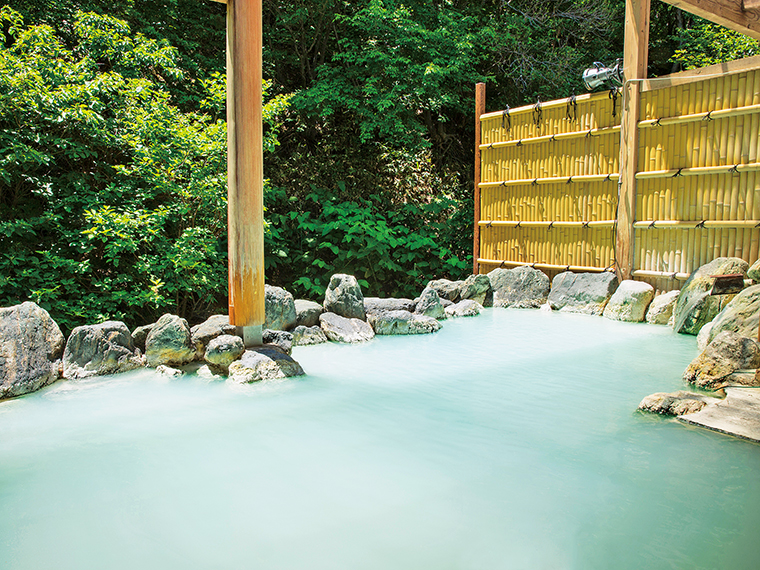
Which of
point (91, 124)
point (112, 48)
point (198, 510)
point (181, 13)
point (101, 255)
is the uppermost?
point (181, 13)

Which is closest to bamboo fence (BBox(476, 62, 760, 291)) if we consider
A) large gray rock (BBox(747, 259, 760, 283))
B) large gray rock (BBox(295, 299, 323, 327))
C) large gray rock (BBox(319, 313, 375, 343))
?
large gray rock (BBox(747, 259, 760, 283))

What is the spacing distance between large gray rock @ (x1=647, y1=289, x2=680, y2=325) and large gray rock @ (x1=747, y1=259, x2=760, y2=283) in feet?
3.30

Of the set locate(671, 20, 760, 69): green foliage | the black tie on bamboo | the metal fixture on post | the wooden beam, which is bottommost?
the wooden beam

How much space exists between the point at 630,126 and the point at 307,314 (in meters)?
4.75

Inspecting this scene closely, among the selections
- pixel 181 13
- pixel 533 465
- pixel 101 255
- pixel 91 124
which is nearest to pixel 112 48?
pixel 91 124

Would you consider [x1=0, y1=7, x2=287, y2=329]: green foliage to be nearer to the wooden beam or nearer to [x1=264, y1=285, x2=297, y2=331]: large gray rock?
[x1=264, y1=285, x2=297, y2=331]: large gray rock

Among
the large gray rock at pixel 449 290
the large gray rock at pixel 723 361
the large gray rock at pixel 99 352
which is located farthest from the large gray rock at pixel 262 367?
the large gray rock at pixel 449 290

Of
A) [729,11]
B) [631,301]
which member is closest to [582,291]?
[631,301]

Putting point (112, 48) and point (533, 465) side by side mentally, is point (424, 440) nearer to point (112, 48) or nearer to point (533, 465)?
point (533, 465)

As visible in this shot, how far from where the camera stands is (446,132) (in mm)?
11523

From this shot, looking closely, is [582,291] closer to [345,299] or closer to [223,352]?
[345,299]

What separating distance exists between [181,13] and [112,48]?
10.3ft

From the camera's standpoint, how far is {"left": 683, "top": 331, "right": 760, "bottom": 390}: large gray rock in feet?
12.5

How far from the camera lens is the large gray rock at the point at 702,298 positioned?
5.60 metres
